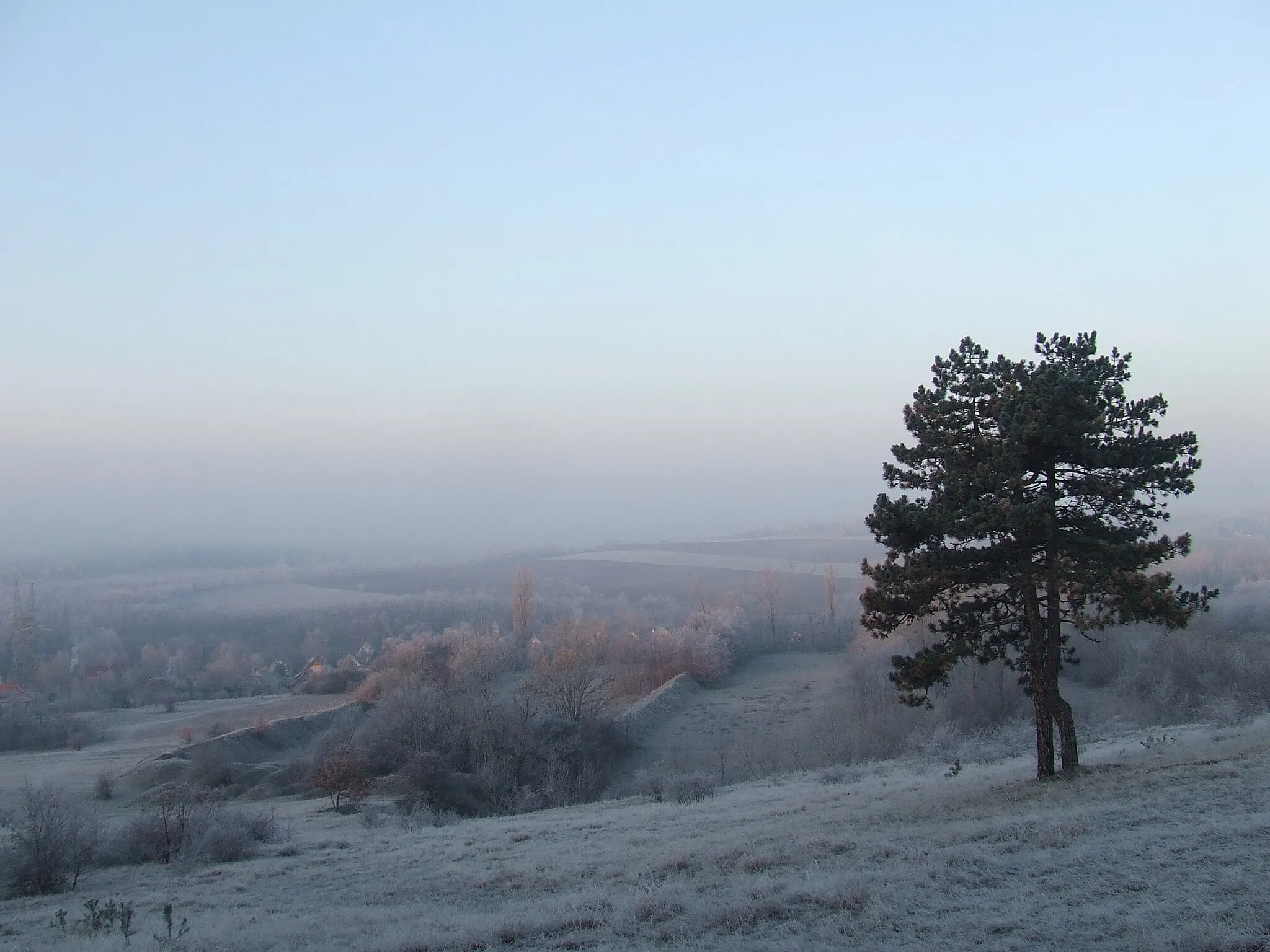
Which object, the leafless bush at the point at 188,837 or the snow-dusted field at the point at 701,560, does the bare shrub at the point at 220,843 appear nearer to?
the leafless bush at the point at 188,837

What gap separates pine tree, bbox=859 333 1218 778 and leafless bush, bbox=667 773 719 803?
987 cm

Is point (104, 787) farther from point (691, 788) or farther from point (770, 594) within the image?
point (770, 594)

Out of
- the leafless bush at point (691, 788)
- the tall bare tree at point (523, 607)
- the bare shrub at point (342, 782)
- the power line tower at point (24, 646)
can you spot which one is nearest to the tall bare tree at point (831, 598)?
the tall bare tree at point (523, 607)

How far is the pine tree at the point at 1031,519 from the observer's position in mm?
15102

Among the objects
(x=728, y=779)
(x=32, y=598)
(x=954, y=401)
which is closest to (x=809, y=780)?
(x=728, y=779)

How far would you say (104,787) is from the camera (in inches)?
1510

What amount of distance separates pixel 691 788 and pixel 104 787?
29.6m

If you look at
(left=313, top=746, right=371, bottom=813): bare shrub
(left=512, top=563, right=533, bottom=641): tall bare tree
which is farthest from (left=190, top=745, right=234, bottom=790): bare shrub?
(left=512, top=563, right=533, bottom=641): tall bare tree

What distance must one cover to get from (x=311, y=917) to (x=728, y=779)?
22536 millimetres

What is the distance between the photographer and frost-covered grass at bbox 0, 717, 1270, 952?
8.53 meters

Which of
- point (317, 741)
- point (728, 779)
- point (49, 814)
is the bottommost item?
point (317, 741)

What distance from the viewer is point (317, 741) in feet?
166

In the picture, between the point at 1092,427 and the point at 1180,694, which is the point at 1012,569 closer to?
the point at 1092,427

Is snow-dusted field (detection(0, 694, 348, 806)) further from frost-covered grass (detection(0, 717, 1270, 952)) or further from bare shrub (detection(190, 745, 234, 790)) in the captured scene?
frost-covered grass (detection(0, 717, 1270, 952))
